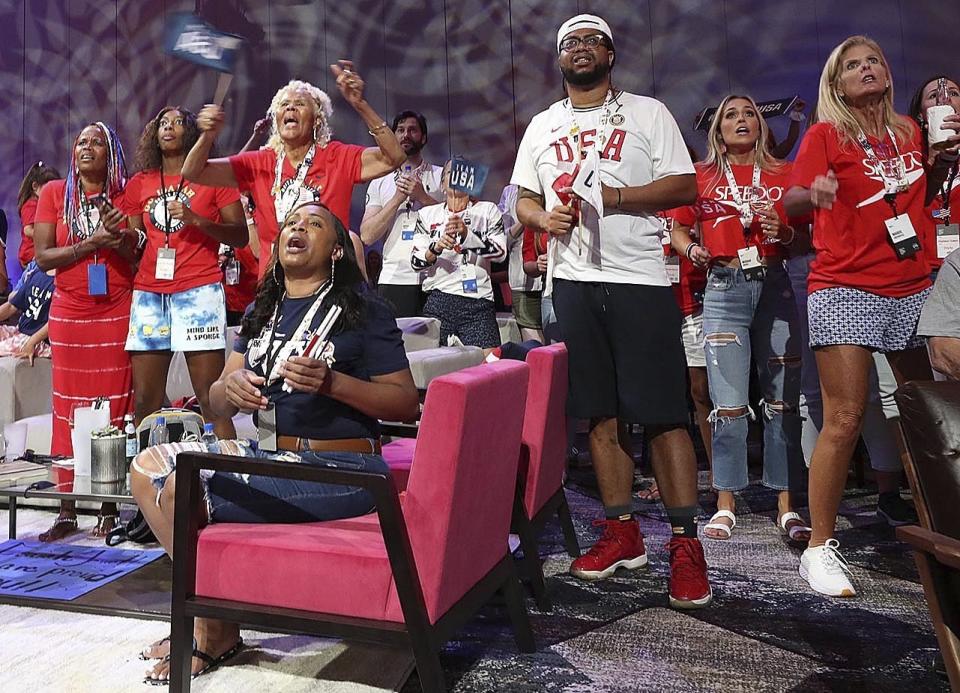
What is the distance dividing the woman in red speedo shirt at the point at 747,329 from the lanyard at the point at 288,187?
64.5 inches

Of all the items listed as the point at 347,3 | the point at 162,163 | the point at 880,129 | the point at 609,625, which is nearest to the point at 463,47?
the point at 347,3

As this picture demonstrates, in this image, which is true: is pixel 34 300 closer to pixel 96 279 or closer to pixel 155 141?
pixel 96 279

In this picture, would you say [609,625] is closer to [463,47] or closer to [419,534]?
[419,534]

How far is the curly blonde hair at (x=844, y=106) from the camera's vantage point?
2.85m

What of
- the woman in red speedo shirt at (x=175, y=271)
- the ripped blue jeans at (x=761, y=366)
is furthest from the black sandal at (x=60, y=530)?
the ripped blue jeans at (x=761, y=366)

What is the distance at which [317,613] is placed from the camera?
1850mm

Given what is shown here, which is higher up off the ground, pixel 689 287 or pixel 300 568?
pixel 689 287

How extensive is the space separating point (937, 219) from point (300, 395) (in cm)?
329

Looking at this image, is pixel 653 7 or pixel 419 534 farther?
pixel 653 7

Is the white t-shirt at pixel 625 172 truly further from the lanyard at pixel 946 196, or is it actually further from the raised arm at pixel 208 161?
the raised arm at pixel 208 161

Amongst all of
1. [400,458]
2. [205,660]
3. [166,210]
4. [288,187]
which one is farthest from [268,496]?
[166,210]

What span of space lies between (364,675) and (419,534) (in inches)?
24.9

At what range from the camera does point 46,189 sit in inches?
145

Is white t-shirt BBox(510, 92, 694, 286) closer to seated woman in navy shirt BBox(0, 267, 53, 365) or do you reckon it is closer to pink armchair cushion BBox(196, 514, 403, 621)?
pink armchair cushion BBox(196, 514, 403, 621)
